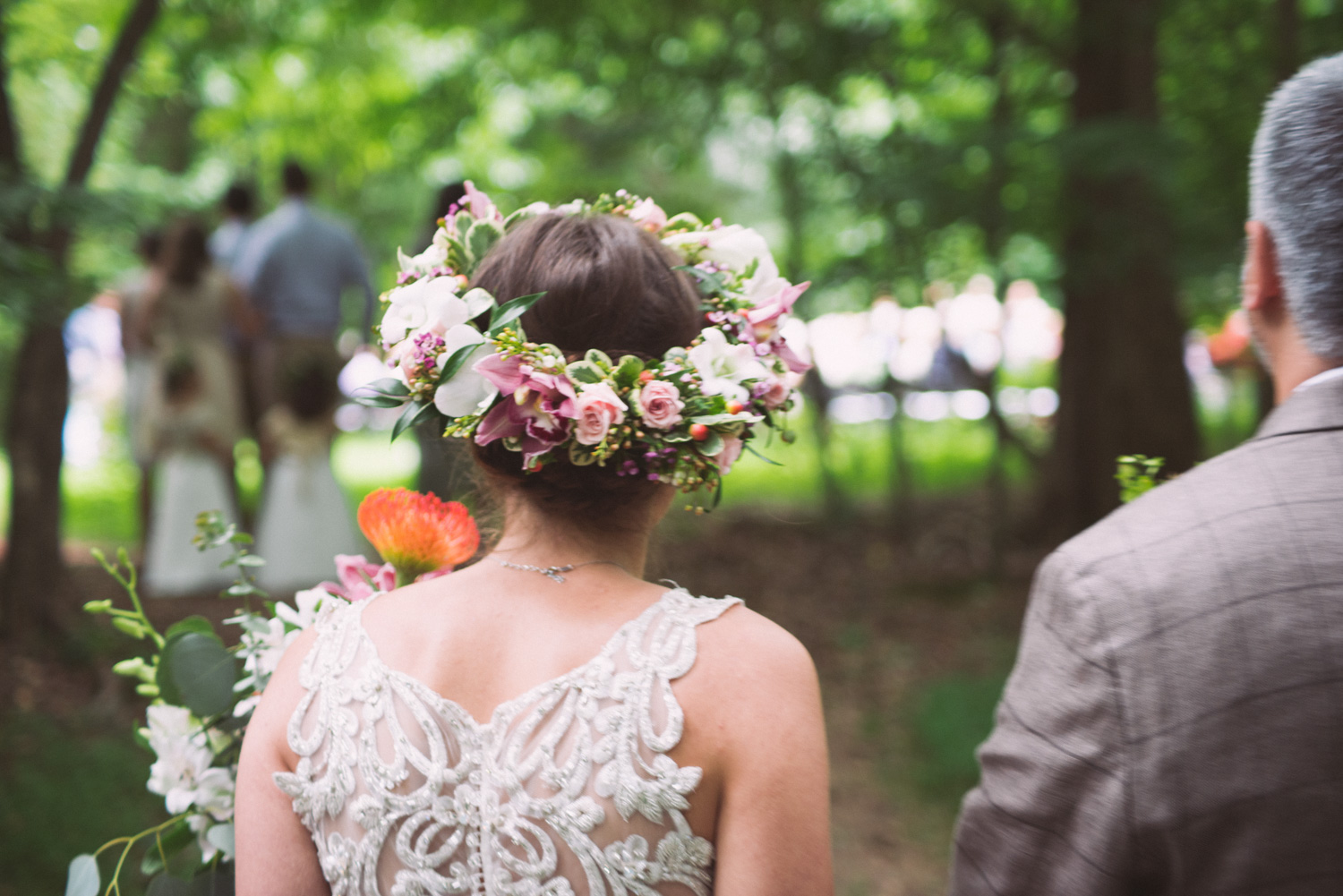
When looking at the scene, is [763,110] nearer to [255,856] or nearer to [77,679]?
[77,679]

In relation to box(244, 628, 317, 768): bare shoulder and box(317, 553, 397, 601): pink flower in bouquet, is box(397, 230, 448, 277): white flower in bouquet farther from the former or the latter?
box(244, 628, 317, 768): bare shoulder

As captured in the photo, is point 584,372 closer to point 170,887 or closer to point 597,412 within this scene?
point 597,412

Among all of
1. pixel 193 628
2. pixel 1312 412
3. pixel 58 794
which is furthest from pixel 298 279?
pixel 1312 412

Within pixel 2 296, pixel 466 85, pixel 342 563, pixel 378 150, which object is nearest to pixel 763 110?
pixel 466 85

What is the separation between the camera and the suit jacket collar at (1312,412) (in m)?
1.31

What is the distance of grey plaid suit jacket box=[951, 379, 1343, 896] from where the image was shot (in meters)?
1.19

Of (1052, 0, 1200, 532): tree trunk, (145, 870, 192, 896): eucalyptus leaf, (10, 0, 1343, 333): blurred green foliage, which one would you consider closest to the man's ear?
(145, 870, 192, 896): eucalyptus leaf

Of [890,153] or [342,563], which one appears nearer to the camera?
[342,563]

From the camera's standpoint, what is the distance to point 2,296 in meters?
3.88

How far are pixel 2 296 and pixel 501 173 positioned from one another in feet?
38.4

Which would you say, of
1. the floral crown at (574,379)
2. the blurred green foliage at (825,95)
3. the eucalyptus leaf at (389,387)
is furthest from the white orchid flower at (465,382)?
the blurred green foliage at (825,95)

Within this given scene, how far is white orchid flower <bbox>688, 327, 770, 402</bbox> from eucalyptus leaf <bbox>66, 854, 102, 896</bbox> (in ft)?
4.39

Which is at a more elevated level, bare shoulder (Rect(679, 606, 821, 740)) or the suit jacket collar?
the suit jacket collar

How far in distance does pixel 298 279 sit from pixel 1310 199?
21.9ft
